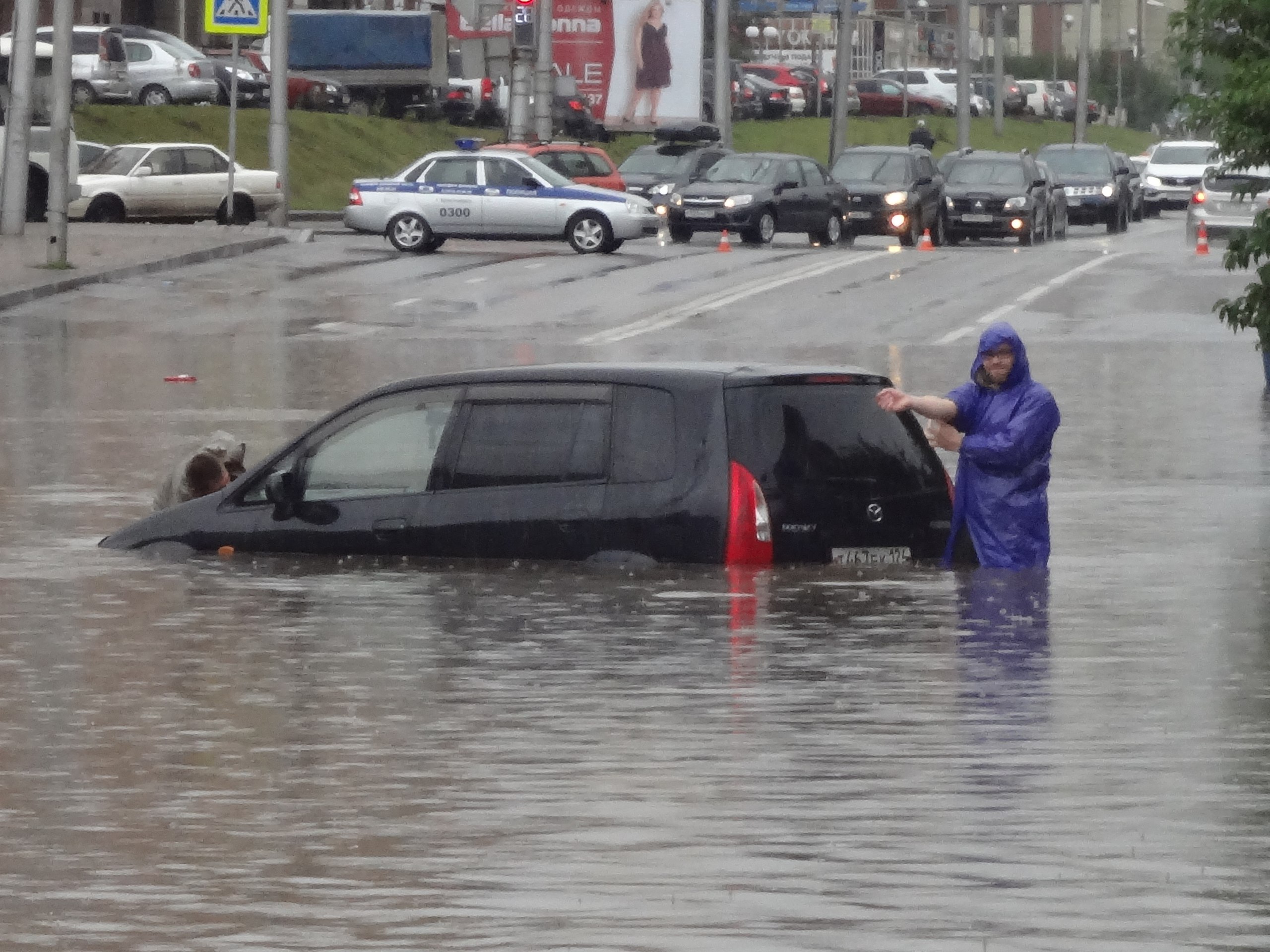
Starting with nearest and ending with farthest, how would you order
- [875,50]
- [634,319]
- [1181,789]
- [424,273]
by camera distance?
[1181,789] < [634,319] < [424,273] < [875,50]

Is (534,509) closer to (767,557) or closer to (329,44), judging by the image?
(767,557)

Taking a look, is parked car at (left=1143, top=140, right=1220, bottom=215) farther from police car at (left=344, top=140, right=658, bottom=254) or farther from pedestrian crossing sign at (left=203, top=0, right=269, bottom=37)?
pedestrian crossing sign at (left=203, top=0, right=269, bottom=37)

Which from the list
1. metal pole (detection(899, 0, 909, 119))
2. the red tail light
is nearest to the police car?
the red tail light

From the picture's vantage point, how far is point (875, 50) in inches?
5846

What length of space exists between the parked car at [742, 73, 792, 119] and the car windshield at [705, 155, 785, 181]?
42.8 m

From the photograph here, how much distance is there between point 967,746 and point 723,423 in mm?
3319

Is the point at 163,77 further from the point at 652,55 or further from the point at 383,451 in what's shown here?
the point at 383,451

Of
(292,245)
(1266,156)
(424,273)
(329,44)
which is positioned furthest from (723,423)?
(329,44)

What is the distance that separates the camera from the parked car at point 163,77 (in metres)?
61.4

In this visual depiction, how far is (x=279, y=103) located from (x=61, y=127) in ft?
31.7

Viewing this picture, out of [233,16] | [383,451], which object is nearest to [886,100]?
[233,16]

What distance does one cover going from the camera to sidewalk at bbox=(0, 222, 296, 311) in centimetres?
3347

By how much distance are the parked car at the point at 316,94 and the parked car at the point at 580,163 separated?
2114 centimetres

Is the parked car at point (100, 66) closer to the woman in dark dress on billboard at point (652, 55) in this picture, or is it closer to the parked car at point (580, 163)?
the woman in dark dress on billboard at point (652, 55)
